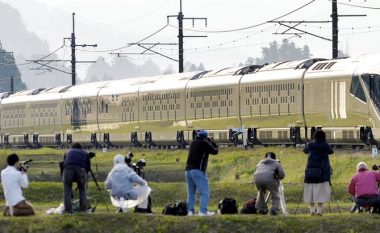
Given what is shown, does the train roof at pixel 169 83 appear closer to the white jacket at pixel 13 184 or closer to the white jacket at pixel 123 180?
the white jacket at pixel 123 180

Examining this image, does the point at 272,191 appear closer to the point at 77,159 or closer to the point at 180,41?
the point at 77,159

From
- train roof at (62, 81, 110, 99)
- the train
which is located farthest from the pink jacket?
train roof at (62, 81, 110, 99)

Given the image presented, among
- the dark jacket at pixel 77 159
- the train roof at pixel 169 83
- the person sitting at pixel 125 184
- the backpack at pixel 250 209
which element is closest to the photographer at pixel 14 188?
the dark jacket at pixel 77 159

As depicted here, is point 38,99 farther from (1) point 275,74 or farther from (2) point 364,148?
(2) point 364,148

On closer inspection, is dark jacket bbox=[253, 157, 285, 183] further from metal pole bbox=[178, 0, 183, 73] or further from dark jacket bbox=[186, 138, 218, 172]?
metal pole bbox=[178, 0, 183, 73]

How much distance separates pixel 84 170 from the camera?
31.1 metres

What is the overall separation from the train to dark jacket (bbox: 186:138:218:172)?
2301 centimetres

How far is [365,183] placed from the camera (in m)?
31.5

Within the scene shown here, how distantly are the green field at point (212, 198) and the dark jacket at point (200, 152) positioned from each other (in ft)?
4.20

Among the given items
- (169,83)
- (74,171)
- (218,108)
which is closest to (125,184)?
(74,171)

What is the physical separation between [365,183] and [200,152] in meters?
3.88

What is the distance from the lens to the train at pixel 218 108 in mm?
55031

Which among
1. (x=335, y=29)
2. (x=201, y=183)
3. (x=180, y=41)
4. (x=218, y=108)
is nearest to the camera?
(x=201, y=183)

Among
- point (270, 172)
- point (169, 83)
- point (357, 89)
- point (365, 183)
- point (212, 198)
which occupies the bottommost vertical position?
point (212, 198)
